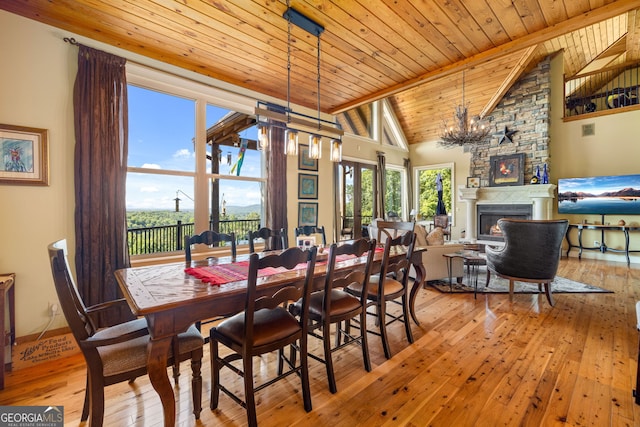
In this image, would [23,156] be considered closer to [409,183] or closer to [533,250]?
[533,250]

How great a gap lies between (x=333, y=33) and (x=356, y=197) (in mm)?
4610

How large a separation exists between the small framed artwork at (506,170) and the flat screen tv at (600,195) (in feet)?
2.68

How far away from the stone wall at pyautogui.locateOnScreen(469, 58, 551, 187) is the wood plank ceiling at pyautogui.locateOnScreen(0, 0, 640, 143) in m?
4.00

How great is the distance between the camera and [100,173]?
105 inches

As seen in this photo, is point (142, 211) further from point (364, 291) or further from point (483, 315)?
point (483, 315)

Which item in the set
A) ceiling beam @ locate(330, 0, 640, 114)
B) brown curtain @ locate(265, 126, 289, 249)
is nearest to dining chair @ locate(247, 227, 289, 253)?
brown curtain @ locate(265, 126, 289, 249)

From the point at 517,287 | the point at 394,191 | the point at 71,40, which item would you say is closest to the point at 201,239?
the point at 71,40

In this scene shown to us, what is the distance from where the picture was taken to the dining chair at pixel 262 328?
1585 mm

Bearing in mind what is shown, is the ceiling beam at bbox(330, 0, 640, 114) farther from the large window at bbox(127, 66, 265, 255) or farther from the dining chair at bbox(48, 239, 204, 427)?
the dining chair at bbox(48, 239, 204, 427)

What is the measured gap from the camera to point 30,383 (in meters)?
2.08

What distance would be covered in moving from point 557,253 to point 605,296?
1244 mm

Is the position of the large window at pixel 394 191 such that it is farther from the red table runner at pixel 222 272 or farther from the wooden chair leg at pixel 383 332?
the red table runner at pixel 222 272

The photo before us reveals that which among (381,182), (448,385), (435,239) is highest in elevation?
(381,182)

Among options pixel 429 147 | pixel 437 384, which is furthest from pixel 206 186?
pixel 429 147
